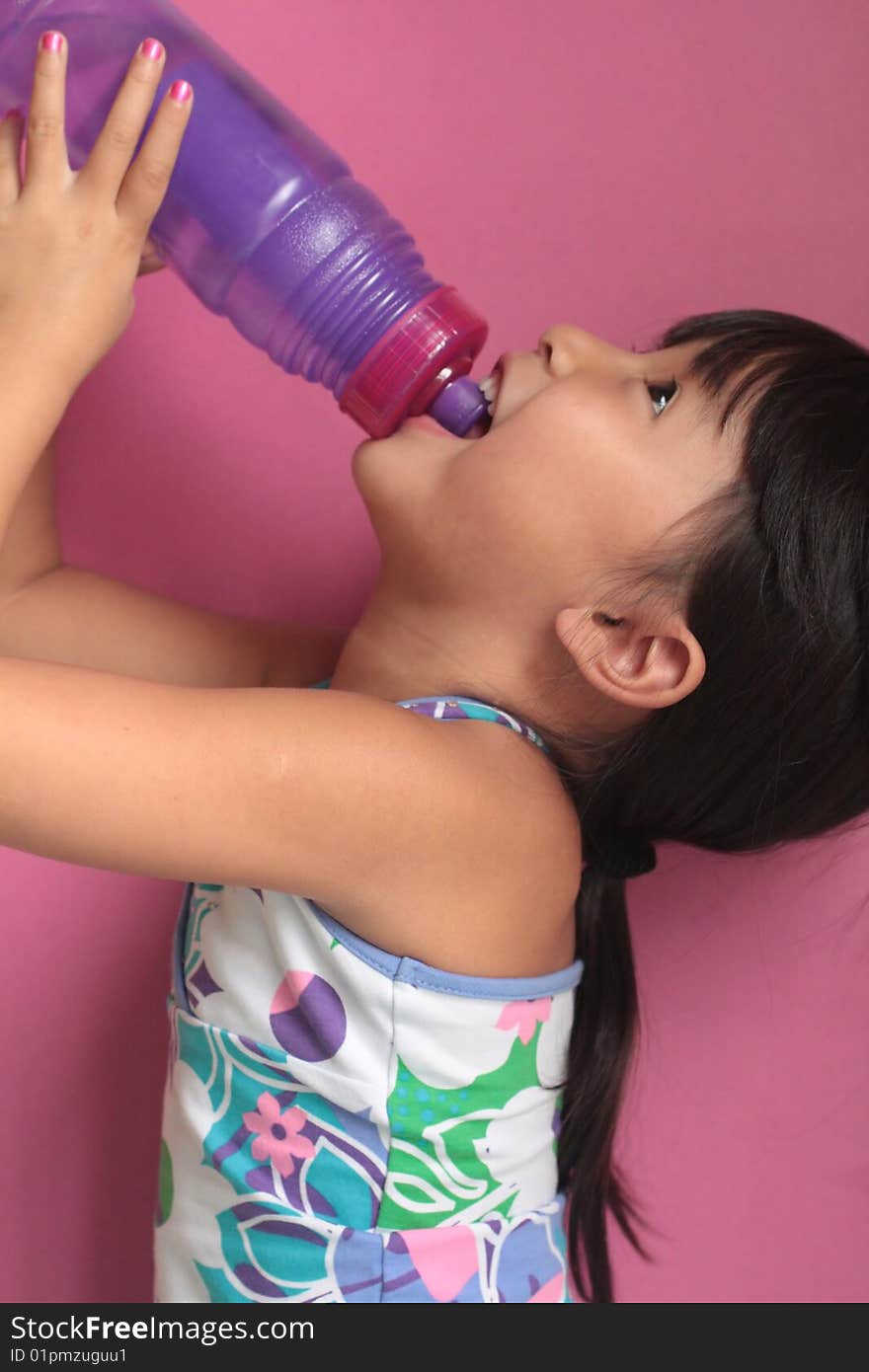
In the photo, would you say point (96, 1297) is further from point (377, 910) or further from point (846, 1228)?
point (846, 1228)

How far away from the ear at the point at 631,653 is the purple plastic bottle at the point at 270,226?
0.58 ft

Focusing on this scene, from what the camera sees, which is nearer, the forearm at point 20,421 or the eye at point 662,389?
the forearm at point 20,421

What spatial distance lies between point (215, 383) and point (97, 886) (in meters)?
0.44

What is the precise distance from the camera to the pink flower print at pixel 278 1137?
0.92 meters

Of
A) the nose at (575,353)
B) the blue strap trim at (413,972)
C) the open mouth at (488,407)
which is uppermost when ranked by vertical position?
the nose at (575,353)

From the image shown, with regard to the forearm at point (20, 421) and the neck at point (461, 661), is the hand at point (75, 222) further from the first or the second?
the neck at point (461, 661)

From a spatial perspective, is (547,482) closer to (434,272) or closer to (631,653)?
(631,653)

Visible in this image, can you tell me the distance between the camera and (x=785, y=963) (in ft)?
4.23

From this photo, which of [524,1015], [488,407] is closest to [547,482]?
[488,407]

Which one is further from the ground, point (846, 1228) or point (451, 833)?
point (451, 833)

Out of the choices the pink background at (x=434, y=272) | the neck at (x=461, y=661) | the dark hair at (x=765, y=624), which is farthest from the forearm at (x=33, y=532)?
the dark hair at (x=765, y=624)

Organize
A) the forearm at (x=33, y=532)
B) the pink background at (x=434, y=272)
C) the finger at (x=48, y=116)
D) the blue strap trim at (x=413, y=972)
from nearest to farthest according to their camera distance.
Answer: the finger at (x=48, y=116), the blue strap trim at (x=413, y=972), the forearm at (x=33, y=532), the pink background at (x=434, y=272)

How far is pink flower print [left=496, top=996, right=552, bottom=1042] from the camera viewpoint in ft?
2.99

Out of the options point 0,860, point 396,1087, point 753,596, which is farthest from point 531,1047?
point 0,860
